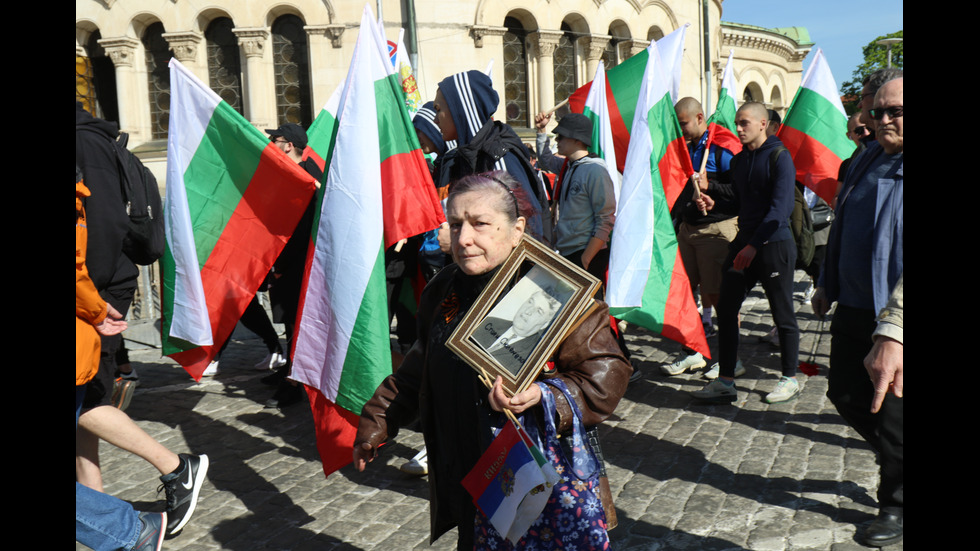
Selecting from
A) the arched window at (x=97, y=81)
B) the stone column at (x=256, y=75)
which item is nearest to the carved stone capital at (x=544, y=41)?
the stone column at (x=256, y=75)

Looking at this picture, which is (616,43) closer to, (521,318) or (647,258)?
(647,258)

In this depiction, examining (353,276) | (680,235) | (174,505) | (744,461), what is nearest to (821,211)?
(680,235)

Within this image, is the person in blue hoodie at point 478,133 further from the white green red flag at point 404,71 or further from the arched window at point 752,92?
the arched window at point 752,92

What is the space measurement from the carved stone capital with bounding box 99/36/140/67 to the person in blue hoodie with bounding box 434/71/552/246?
59.5 ft

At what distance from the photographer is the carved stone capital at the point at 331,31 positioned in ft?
61.5

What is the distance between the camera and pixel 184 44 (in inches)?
765

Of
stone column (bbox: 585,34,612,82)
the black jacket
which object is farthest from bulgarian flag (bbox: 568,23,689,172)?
stone column (bbox: 585,34,612,82)

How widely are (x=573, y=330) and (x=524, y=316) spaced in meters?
0.18

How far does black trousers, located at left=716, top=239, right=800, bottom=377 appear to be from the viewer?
17.6 feet

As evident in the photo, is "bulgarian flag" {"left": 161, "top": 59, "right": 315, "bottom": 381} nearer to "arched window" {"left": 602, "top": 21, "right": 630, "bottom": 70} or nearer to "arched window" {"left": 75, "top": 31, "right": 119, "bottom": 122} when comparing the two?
"arched window" {"left": 75, "top": 31, "right": 119, "bottom": 122}

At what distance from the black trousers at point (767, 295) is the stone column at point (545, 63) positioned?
15.6m

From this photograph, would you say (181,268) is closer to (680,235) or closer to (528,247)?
(528,247)

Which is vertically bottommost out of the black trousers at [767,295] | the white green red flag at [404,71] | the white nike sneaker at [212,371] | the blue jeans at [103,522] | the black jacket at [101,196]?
the white nike sneaker at [212,371]

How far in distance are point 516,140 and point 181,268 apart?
6.79 ft
